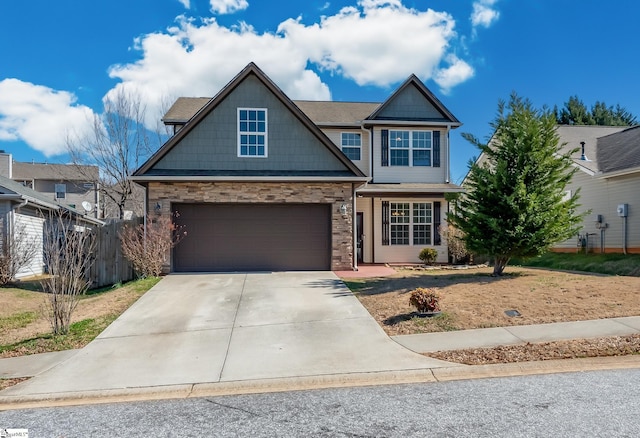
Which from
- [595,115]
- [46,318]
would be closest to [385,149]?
[46,318]

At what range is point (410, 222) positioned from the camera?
18.8 m

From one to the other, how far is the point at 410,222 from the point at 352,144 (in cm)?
413

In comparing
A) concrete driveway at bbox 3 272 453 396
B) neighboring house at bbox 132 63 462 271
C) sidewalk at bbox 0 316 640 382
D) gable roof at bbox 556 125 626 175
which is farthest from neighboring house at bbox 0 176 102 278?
gable roof at bbox 556 125 626 175

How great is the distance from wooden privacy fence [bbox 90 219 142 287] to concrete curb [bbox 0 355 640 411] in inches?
370

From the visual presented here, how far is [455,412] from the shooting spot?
16.3ft

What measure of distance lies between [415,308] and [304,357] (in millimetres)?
3056

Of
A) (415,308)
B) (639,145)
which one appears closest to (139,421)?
(415,308)

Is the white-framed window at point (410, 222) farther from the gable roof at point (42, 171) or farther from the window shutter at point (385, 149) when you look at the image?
the gable roof at point (42, 171)

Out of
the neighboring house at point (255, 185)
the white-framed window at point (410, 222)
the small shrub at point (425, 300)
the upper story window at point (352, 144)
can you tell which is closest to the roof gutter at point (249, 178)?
the neighboring house at point (255, 185)

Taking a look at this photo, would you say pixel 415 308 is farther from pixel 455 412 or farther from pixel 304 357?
pixel 455 412

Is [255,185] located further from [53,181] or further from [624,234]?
[53,181]

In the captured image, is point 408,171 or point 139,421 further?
point 408,171

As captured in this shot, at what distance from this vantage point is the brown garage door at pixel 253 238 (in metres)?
15.1

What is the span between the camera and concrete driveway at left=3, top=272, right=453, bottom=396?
6.48 meters
